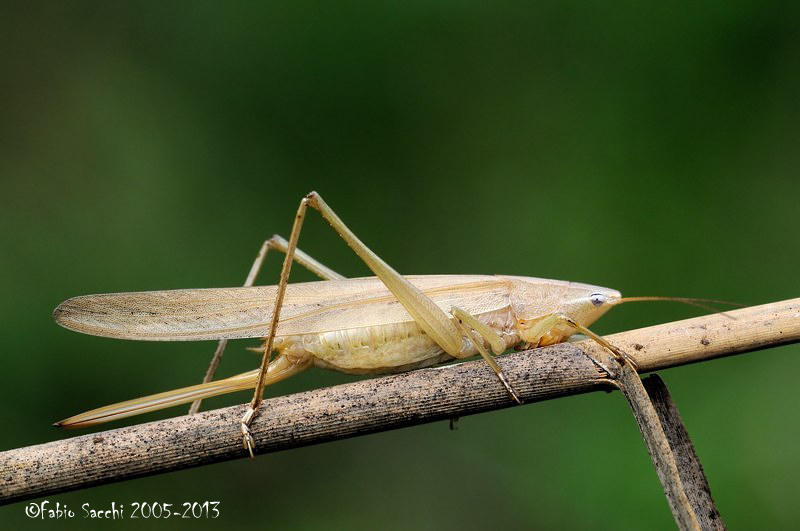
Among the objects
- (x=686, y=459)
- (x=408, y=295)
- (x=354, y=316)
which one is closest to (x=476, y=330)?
(x=408, y=295)

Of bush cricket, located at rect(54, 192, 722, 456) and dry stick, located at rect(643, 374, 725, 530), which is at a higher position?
bush cricket, located at rect(54, 192, 722, 456)

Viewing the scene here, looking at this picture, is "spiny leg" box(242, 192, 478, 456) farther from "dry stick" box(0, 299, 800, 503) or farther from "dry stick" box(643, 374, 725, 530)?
"dry stick" box(643, 374, 725, 530)

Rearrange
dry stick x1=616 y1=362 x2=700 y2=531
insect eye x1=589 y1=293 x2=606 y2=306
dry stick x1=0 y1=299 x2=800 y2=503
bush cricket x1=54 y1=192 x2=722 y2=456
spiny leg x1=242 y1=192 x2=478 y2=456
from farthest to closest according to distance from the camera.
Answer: insect eye x1=589 y1=293 x2=606 y2=306 < spiny leg x1=242 y1=192 x2=478 y2=456 < bush cricket x1=54 y1=192 x2=722 y2=456 < dry stick x1=0 y1=299 x2=800 y2=503 < dry stick x1=616 y1=362 x2=700 y2=531

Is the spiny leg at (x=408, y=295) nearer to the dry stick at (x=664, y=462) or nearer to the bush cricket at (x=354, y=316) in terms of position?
the bush cricket at (x=354, y=316)

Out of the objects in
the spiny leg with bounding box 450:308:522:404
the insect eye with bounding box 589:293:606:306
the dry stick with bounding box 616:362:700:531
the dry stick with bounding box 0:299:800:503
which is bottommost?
the dry stick with bounding box 616:362:700:531

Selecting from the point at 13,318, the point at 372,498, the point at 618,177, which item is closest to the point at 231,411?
the point at 372,498

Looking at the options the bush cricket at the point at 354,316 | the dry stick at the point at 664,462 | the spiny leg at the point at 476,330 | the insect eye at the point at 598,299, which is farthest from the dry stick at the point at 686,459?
the insect eye at the point at 598,299

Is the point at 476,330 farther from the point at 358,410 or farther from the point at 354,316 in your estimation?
the point at 358,410

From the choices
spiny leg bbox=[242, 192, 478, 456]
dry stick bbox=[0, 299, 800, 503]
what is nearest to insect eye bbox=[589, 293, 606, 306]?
spiny leg bbox=[242, 192, 478, 456]

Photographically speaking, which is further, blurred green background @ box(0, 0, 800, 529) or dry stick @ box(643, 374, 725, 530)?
blurred green background @ box(0, 0, 800, 529)
